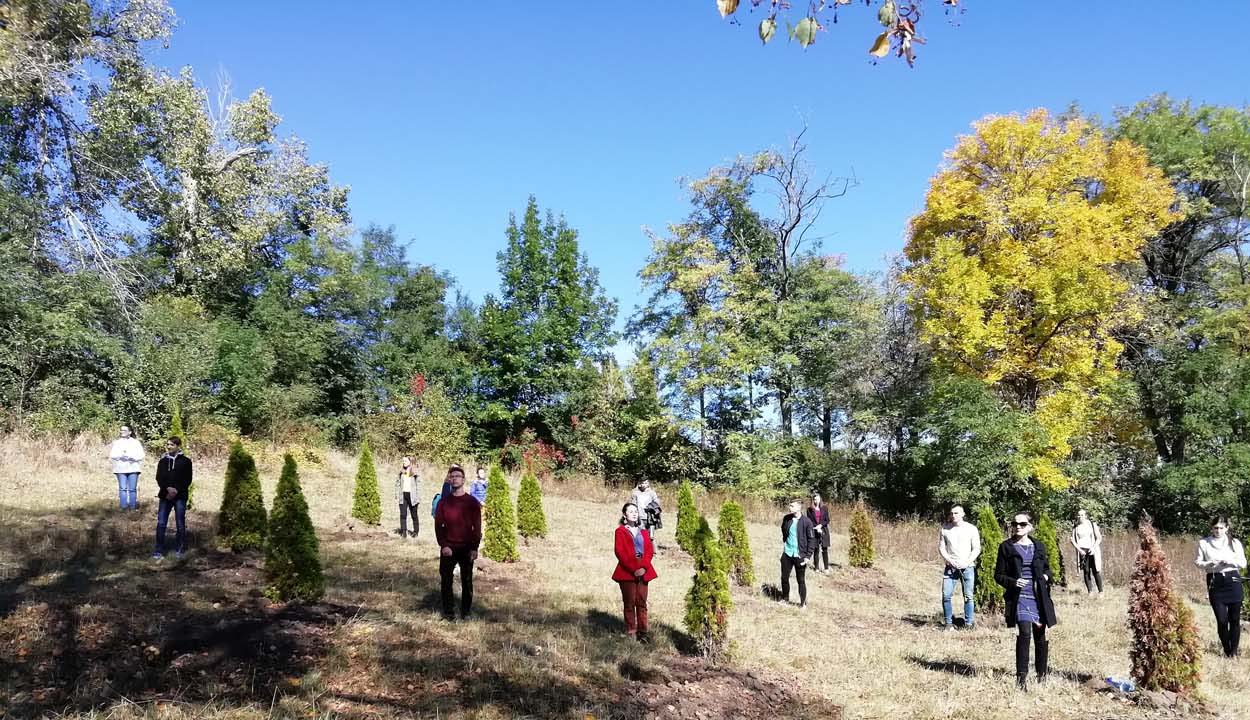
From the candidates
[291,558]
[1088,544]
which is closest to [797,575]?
[1088,544]

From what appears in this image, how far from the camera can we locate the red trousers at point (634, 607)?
8.32 metres

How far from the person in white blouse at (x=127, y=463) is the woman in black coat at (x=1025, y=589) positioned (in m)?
13.3

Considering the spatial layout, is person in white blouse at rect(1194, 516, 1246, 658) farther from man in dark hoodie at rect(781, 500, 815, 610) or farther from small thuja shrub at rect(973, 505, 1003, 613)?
man in dark hoodie at rect(781, 500, 815, 610)

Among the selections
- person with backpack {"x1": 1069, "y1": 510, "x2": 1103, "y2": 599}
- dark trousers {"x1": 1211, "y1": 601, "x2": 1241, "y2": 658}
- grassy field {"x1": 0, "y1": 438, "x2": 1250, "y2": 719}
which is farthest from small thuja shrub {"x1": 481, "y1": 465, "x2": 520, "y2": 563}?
person with backpack {"x1": 1069, "y1": 510, "x2": 1103, "y2": 599}

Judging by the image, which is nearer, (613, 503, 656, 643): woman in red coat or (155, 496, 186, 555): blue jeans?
(613, 503, 656, 643): woman in red coat

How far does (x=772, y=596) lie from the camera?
1244 cm

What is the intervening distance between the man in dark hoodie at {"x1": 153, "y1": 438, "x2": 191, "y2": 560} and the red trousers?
21.7 ft

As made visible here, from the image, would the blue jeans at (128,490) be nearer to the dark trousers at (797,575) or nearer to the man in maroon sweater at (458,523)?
the man in maroon sweater at (458,523)

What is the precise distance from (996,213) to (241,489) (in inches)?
955

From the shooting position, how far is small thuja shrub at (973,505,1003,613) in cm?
1152

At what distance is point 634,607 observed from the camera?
8.51 m

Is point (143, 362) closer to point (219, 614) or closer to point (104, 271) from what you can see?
point (104, 271)

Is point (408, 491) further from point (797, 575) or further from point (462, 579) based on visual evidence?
point (797, 575)

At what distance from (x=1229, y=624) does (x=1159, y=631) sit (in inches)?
132
